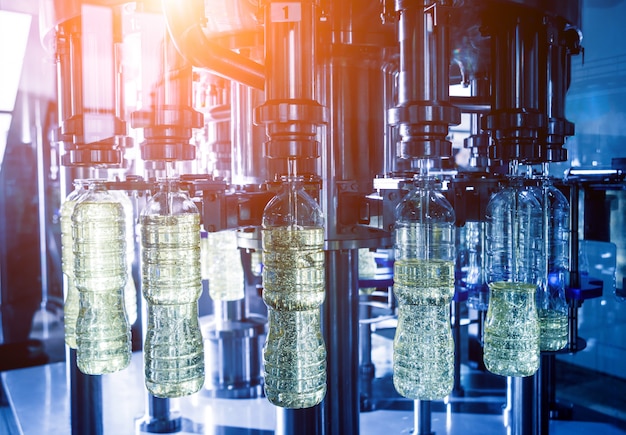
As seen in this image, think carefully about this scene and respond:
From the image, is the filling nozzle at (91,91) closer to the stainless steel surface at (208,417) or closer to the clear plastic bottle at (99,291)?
the clear plastic bottle at (99,291)

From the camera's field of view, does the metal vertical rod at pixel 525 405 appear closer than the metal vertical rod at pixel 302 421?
No

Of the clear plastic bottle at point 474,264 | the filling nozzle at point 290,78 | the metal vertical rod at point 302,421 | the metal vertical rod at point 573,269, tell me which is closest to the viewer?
the filling nozzle at point 290,78

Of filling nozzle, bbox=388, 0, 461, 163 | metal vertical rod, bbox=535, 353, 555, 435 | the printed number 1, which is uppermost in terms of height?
the printed number 1

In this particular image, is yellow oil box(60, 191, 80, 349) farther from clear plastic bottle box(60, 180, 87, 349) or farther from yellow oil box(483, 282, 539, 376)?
yellow oil box(483, 282, 539, 376)

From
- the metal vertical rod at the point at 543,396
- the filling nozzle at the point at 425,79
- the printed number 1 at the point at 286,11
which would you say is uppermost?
the printed number 1 at the point at 286,11

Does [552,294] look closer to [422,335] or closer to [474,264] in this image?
[422,335]

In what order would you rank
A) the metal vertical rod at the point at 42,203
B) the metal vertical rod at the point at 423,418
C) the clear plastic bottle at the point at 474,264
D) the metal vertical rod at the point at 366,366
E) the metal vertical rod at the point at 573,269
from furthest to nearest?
the metal vertical rod at the point at 42,203 < the metal vertical rod at the point at 366,366 < the metal vertical rod at the point at 423,418 < the clear plastic bottle at the point at 474,264 < the metal vertical rod at the point at 573,269

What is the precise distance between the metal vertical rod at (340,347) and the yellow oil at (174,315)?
29cm

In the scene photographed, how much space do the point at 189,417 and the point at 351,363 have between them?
1544mm

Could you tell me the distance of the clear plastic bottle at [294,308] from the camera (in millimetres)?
947

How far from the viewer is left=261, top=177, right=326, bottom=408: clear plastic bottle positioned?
0.95 metres

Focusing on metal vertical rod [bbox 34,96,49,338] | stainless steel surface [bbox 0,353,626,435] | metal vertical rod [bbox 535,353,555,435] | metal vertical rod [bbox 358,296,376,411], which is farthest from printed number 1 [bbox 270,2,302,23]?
metal vertical rod [bbox 34,96,49,338]

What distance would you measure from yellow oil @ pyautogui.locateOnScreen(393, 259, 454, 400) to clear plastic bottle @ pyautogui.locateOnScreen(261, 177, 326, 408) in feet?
0.45

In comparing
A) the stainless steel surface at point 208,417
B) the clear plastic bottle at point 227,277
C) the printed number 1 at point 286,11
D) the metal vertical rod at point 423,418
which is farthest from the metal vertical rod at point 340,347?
the clear plastic bottle at point 227,277
